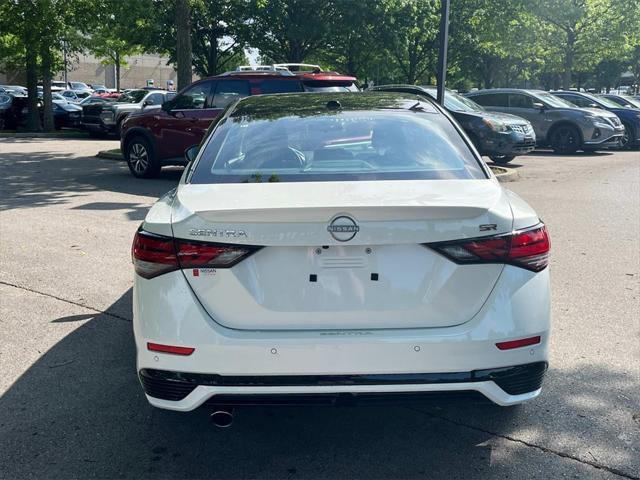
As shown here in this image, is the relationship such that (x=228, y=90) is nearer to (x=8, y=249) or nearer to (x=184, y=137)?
(x=184, y=137)

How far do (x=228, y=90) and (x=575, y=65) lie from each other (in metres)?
28.0

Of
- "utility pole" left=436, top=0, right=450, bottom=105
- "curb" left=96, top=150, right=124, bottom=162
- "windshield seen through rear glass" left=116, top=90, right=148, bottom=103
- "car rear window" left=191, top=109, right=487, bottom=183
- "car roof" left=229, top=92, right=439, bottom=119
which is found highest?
"utility pole" left=436, top=0, right=450, bottom=105

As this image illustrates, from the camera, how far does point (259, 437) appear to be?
3.57 m

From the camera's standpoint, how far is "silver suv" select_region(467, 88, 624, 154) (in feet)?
63.2

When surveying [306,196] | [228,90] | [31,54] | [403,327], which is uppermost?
[31,54]

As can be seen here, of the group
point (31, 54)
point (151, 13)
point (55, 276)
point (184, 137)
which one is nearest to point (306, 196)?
point (55, 276)

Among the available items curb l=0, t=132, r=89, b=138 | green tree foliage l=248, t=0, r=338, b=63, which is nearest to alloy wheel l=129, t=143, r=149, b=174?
curb l=0, t=132, r=89, b=138

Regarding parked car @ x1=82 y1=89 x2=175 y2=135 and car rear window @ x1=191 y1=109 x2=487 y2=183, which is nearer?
car rear window @ x1=191 y1=109 x2=487 y2=183

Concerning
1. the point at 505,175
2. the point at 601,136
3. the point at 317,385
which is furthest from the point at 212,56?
the point at 317,385

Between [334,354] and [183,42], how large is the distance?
47.0 feet

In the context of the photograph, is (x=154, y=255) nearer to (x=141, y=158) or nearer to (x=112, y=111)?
(x=141, y=158)

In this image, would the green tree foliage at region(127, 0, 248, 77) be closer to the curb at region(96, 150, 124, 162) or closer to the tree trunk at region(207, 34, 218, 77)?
the tree trunk at region(207, 34, 218, 77)

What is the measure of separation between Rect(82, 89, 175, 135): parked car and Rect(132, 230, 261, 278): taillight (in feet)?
64.8

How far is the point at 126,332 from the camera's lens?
5.04m
